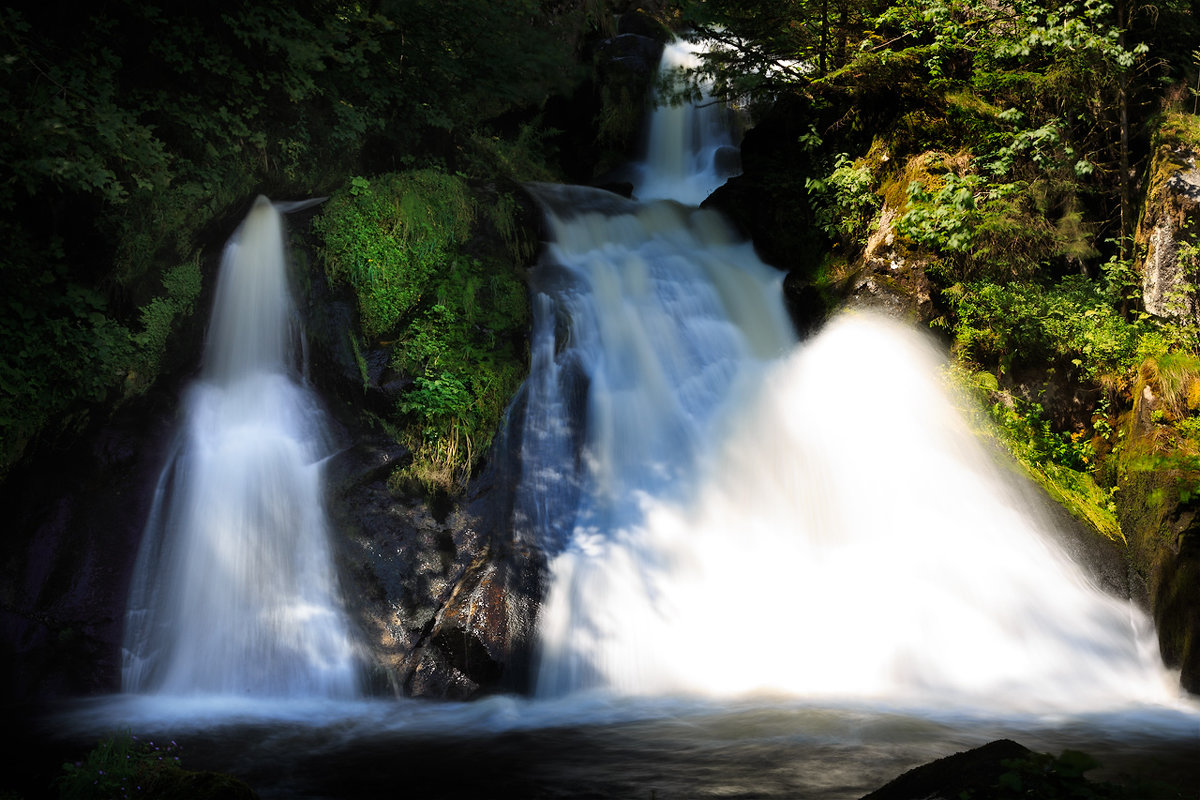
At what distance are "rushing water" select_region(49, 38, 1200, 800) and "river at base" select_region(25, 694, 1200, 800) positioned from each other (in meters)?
0.03

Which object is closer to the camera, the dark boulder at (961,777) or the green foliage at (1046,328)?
the dark boulder at (961,777)

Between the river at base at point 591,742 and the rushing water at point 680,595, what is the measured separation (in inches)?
1.1

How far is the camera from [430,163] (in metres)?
10.2

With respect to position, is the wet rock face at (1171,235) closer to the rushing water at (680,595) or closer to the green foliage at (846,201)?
the rushing water at (680,595)

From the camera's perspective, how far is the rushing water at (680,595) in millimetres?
5316

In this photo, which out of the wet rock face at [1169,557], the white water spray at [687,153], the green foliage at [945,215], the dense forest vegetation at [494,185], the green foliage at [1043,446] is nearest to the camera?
the wet rock face at [1169,557]

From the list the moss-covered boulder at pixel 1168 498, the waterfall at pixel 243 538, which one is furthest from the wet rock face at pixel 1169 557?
the waterfall at pixel 243 538

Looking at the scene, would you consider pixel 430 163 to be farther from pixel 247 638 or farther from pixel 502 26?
pixel 247 638

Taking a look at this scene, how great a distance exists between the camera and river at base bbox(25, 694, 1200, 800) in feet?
15.6

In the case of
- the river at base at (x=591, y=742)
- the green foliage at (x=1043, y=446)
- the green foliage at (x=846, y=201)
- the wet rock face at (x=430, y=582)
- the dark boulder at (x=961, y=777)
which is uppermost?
the green foliage at (x=846, y=201)

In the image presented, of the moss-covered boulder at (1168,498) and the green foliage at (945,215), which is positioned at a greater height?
the green foliage at (945,215)

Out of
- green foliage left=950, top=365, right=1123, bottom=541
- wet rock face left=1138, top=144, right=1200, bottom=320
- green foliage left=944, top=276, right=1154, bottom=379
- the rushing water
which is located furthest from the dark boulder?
wet rock face left=1138, top=144, right=1200, bottom=320

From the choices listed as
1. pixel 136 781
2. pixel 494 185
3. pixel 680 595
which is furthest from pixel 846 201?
pixel 136 781

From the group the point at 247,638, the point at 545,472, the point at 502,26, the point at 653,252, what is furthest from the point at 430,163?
the point at 247,638
